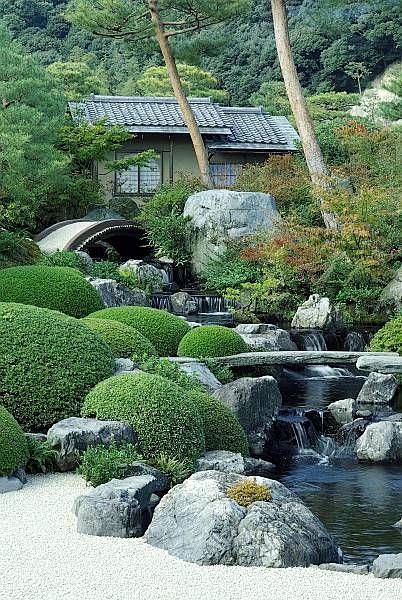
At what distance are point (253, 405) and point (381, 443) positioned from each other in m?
1.57

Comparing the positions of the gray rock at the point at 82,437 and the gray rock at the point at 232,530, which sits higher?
the gray rock at the point at 82,437

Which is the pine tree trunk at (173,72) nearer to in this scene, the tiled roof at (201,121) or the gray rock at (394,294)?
the tiled roof at (201,121)

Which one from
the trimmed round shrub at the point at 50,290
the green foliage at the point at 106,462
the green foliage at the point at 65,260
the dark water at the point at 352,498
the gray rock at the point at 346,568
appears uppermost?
the green foliage at the point at 65,260

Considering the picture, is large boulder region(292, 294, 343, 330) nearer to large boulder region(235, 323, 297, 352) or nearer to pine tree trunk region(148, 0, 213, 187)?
large boulder region(235, 323, 297, 352)

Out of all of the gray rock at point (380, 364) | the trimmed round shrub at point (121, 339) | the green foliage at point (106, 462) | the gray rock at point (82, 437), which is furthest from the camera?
the gray rock at point (380, 364)

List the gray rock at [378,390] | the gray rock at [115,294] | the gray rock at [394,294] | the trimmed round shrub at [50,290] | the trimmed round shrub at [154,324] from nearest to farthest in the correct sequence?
the trimmed round shrub at [154,324] < the gray rock at [378,390] < the trimmed round shrub at [50,290] < the gray rock at [115,294] < the gray rock at [394,294]

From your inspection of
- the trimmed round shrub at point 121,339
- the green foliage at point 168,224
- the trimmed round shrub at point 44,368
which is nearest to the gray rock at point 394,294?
the green foliage at point 168,224

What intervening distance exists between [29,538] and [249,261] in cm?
1627

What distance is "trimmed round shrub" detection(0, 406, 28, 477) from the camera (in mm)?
7855

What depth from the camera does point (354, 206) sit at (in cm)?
2122

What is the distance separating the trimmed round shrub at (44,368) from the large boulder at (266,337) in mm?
6662

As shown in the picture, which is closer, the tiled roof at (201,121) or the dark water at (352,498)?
the dark water at (352,498)

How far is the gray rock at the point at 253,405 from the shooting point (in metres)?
A: 11.6

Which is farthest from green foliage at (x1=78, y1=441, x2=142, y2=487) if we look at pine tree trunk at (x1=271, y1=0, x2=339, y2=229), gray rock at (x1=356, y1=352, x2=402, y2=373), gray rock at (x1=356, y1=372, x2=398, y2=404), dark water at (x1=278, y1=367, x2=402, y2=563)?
pine tree trunk at (x1=271, y1=0, x2=339, y2=229)
